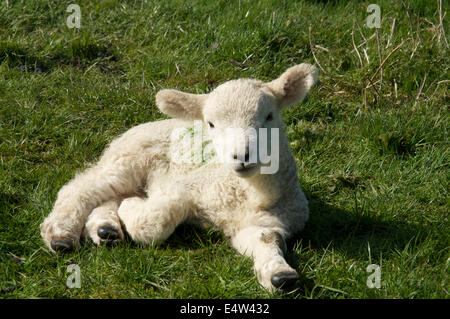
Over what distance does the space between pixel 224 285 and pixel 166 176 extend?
1.38m

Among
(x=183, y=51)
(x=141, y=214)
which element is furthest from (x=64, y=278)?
(x=183, y=51)

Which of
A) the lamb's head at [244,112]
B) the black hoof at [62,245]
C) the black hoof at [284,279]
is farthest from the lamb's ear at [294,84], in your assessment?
the black hoof at [62,245]

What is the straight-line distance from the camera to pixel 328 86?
22.9ft

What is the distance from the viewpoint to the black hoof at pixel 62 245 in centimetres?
443

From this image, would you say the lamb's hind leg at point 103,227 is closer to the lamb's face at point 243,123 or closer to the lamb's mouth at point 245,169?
the lamb's face at point 243,123

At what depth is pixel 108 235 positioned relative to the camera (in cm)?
452

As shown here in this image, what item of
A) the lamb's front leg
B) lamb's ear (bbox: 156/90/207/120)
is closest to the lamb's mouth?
the lamb's front leg

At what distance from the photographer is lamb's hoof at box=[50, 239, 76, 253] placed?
443 cm

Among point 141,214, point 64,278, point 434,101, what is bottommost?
point 64,278

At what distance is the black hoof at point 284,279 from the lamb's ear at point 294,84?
1330 mm

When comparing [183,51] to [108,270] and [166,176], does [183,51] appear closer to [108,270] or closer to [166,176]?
[166,176]

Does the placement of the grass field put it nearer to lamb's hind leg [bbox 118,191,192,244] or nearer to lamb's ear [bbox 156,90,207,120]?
lamb's hind leg [bbox 118,191,192,244]

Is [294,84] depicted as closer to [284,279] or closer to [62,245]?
[284,279]

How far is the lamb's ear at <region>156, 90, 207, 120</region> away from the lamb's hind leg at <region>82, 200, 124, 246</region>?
91 cm
